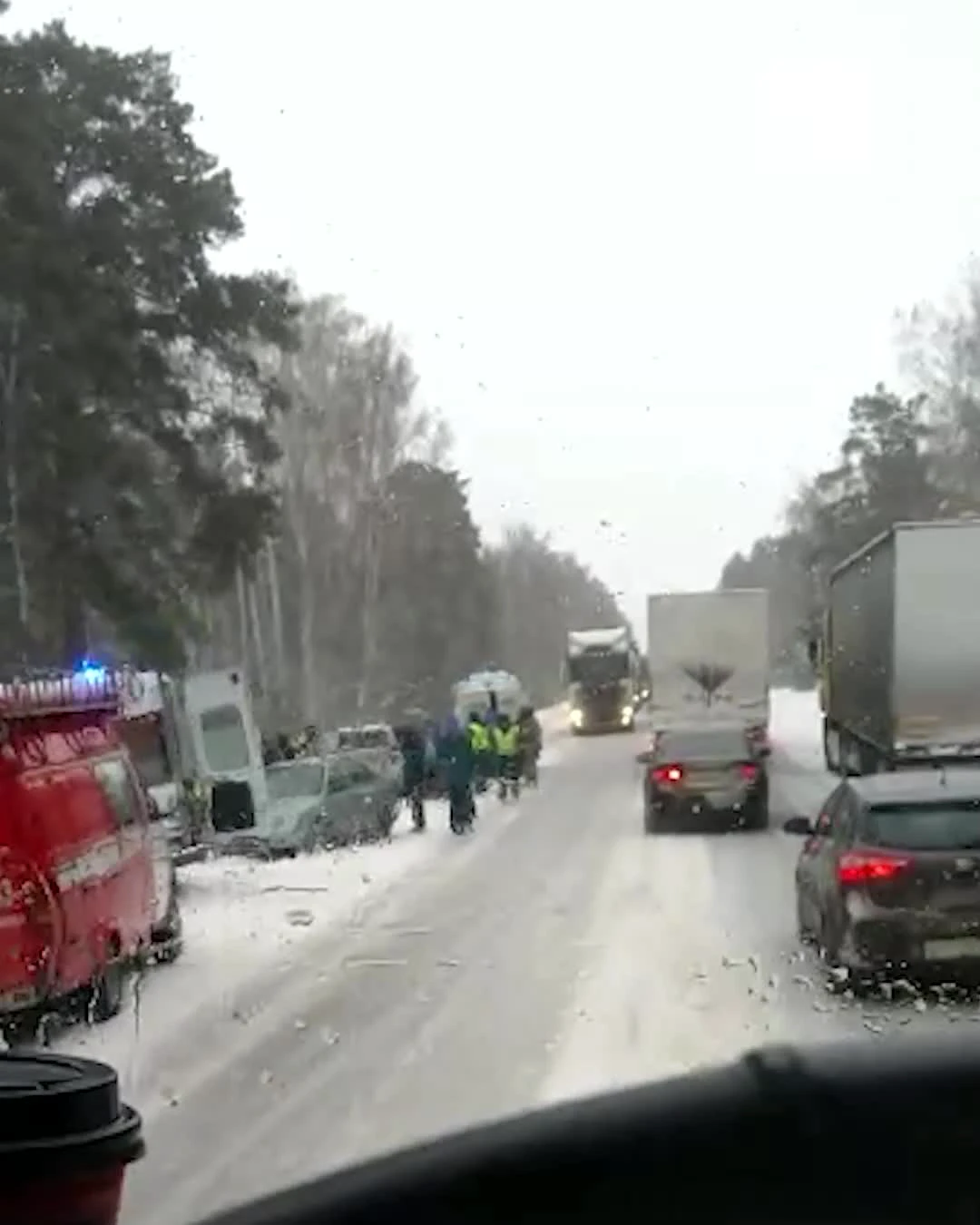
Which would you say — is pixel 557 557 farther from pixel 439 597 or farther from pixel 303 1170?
pixel 303 1170

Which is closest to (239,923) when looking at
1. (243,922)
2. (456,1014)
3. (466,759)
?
(243,922)

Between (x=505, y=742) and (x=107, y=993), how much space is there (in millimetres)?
25637

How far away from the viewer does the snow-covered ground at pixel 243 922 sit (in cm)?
1344

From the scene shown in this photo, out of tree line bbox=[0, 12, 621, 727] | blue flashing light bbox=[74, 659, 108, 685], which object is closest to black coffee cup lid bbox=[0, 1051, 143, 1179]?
blue flashing light bbox=[74, 659, 108, 685]

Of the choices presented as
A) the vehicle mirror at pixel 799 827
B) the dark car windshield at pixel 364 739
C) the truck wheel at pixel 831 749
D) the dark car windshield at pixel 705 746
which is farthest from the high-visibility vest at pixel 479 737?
the vehicle mirror at pixel 799 827

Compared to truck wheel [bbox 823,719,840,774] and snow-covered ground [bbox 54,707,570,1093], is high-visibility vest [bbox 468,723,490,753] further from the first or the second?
truck wheel [bbox 823,719,840,774]

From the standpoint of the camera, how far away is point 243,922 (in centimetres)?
2012

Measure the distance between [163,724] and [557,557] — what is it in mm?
106815

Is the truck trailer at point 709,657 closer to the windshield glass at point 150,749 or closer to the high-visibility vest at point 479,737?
the high-visibility vest at point 479,737

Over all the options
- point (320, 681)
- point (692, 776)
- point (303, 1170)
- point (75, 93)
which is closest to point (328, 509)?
point (320, 681)

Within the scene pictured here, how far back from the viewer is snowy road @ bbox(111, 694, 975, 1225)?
9797 mm

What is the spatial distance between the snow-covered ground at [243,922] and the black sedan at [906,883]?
159 inches

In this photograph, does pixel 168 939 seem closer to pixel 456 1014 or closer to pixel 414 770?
pixel 456 1014

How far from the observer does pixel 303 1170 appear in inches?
343
